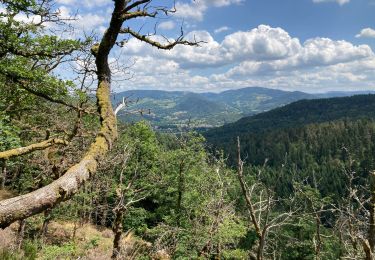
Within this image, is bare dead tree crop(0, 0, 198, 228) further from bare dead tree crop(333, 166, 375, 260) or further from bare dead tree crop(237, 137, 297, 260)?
bare dead tree crop(333, 166, 375, 260)

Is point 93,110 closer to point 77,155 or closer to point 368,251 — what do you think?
point 77,155

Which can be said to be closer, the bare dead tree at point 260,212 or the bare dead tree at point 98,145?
the bare dead tree at point 98,145

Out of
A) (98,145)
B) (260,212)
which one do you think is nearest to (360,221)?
(260,212)

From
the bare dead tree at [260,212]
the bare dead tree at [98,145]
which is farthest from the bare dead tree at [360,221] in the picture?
the bare dead tree at [98,145]

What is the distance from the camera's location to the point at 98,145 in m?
5.50

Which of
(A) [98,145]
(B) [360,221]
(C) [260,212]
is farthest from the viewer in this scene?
(B) [360,221]

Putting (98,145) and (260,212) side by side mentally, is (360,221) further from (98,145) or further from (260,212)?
(98,145)

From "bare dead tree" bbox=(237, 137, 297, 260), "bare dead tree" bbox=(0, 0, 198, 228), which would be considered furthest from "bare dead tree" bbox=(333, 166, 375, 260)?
"bare dead tree" bbox=(0, 0, 198, 228)

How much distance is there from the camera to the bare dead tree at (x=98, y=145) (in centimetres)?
378

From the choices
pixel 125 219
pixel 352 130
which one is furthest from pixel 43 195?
pixel 352 130

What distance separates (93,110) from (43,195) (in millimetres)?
3130

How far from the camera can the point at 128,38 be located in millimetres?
6492

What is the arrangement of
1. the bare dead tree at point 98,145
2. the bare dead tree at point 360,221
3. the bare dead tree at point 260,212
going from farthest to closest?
1. the bare dead tree at point 360,221
2. the bare dead tree at point 260,212
3. the bare dead tree at point 98,145

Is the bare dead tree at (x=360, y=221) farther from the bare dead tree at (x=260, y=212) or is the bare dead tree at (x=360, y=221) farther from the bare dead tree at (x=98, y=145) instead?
the bare dead tree at (x=98, y=145)
